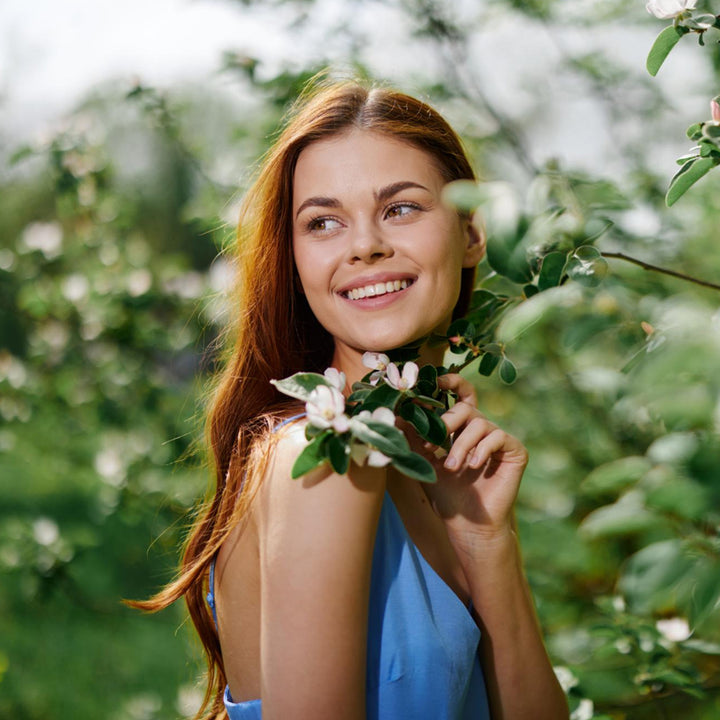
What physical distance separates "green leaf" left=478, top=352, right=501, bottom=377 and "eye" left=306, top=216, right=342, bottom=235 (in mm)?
334

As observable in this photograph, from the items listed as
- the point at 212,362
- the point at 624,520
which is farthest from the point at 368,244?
the point at 212,362

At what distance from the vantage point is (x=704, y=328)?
0.68 metres

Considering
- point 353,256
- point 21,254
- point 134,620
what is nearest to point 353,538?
point 353,256

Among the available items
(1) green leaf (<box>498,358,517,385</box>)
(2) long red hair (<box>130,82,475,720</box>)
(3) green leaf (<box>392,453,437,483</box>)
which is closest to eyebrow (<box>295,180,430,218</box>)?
(2) long red hair (<box>130,82,475,720</box>)

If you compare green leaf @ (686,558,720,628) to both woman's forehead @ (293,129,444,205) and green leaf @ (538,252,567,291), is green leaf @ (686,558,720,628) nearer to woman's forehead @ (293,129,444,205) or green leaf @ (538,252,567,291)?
green leaf @ (538,252,567,291)

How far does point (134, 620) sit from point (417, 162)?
3.94 metres

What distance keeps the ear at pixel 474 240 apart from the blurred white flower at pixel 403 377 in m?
0.51

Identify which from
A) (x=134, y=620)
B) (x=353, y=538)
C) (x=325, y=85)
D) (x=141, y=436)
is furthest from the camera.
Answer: (x=134, y=620)

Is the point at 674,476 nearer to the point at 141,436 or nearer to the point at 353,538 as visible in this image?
the point at 353,538

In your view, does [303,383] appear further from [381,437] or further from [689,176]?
[689,176]

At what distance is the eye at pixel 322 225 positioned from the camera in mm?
1392

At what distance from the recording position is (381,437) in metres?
0.93

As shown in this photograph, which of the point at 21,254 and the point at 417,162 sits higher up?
the point at 417,162

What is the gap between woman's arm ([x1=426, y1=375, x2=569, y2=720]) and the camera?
1456 millimetres
